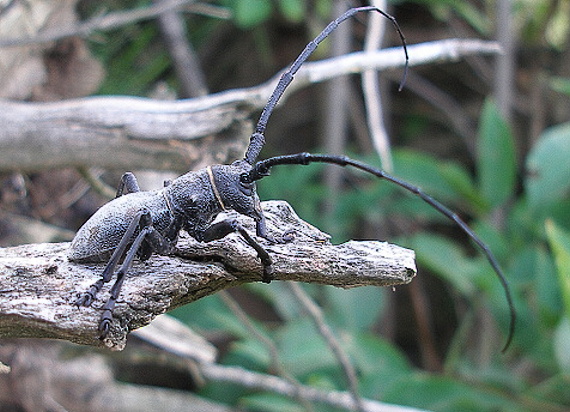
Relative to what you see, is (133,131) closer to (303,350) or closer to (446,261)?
(303,350)

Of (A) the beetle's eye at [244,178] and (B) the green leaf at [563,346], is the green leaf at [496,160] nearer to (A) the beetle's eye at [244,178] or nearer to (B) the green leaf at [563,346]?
(B) the green leaf at [563,346]

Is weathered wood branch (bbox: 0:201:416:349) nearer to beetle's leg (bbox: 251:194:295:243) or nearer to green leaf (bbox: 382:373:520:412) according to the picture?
beetle's leg (bbox: 251:194:295:243)

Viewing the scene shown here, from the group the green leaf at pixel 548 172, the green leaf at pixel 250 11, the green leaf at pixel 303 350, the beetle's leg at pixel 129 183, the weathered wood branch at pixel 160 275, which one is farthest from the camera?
the green leaf at pixel 250 11

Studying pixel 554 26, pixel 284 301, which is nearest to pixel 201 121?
pixel 284 301

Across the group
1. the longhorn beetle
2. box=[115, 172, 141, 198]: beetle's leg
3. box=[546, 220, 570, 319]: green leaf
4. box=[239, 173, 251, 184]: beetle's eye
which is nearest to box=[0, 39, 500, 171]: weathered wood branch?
box=[115, 172, 141, 198]: beetle's leg

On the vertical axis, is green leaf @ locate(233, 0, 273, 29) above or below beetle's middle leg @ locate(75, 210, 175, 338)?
above

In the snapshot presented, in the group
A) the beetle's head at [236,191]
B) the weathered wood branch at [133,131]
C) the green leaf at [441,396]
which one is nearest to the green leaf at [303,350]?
the green leaf at [441,396]
